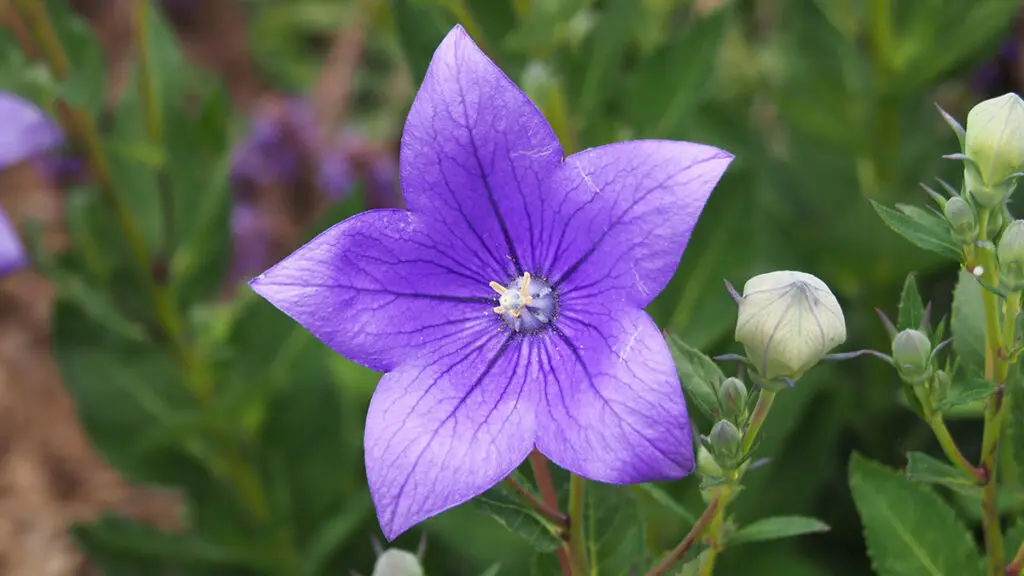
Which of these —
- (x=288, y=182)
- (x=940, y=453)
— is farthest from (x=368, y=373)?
(x=940, y=453)

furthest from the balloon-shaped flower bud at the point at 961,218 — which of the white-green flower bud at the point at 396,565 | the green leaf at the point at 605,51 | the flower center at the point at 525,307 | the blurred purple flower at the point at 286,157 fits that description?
the blurred purple flower at the point at 286,157

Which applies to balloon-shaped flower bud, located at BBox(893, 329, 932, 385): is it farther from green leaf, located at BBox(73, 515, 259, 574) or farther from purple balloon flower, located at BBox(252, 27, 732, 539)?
green leaf, located at BBox(73, 515, 259, 574)

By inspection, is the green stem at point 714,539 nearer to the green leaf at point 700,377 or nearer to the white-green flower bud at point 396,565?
the green leaf at point 700,377

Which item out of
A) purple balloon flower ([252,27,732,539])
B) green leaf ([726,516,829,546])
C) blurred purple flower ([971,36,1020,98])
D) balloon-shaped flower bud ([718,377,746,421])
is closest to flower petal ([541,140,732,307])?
purple balloon flower ([252,27,732,539])

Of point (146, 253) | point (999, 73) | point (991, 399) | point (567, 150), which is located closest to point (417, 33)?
point (567, 150)

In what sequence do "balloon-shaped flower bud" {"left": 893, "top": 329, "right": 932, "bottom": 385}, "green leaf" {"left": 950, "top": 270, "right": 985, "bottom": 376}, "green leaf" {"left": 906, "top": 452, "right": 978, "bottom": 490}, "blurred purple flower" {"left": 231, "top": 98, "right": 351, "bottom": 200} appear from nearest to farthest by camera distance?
"balloon-shaped flower bud" {"left": 893, "top": 329, "right": 932, "bottom": 385} → "green leaf" {"left": 906, "top": 452, "right": 978, "bottom": 490} → "green leaf" {"left": 950, "top": 270, "right": 985, "bottom": 376} → "blurred purple flower" {"left": 231, "top": 98, "right": 351, "bottom": 200}
